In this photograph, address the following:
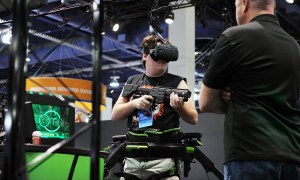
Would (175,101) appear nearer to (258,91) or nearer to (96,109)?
(258,91)

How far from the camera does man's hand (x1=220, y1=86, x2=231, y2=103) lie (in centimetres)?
196

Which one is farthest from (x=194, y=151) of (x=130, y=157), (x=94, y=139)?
(x=94, y=139)

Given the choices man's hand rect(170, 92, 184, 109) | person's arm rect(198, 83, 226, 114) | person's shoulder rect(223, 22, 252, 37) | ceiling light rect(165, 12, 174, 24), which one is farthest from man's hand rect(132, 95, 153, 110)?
ceiling light rect(165, 12, 174, 24)

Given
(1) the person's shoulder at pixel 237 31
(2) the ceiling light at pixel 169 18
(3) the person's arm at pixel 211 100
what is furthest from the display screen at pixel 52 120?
(2) the ceiling light at pixel 169 18

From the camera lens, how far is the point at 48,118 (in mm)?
2875

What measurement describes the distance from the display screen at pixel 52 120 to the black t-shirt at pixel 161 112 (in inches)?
16.0

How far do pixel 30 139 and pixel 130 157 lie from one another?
1.97ft

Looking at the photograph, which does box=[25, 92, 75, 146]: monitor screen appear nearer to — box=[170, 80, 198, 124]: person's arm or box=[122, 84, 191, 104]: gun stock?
box=[122, 84, 191, 104]: gun stock

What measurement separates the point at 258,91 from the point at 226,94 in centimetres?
13

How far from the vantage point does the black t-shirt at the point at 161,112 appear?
2.94 metres

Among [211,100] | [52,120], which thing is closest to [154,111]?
[52,120]

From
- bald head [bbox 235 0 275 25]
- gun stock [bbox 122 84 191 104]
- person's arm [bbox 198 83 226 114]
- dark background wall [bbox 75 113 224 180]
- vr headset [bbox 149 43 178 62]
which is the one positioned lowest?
dark background wall [bbox 75 113 224 180]

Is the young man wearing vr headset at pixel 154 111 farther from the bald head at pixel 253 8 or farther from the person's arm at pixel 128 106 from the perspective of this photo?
the bald head at pixel 253 8

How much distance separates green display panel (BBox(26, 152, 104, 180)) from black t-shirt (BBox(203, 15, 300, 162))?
1038 mm
